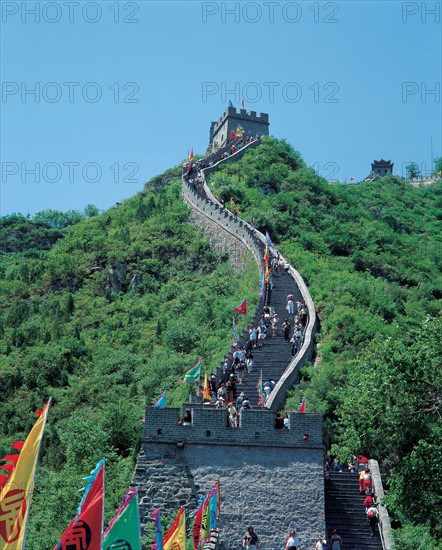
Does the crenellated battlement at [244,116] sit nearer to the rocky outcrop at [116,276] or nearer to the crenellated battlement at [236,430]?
the rocky outcrop at [116,276]

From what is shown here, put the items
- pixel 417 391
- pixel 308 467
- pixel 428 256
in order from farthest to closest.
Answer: pixel 428 256
pixel 417 391
pixel 308 467

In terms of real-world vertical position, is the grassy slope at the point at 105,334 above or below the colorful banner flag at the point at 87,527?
above

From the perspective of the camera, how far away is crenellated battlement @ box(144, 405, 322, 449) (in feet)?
92.3

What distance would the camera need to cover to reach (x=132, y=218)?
7481 centimetres

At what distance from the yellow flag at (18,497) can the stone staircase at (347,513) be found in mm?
10440

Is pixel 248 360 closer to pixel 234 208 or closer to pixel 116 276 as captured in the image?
pixel 116 276

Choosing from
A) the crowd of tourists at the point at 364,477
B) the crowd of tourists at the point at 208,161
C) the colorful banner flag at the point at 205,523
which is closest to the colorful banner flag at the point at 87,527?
the colorful banner flag at the point at 205,523

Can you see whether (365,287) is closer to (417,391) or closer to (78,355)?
(78,355)

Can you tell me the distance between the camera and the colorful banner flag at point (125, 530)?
21000mm

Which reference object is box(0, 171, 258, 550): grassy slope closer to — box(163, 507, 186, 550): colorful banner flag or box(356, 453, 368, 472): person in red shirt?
box(163, 507, 186, 550): colorful banner flag

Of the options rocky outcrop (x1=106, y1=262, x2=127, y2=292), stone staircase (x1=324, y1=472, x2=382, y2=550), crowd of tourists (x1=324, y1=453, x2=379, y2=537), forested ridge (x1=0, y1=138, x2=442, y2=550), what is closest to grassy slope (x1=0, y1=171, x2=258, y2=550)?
forested ridge (x1=0, y1=138, x2=442, y2=550)

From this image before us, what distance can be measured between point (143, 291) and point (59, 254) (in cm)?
994

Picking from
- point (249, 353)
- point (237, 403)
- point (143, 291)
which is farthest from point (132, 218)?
A: point (237, 403)

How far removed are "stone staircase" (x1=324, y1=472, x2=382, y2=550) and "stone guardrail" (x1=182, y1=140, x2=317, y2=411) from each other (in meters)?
4.45
